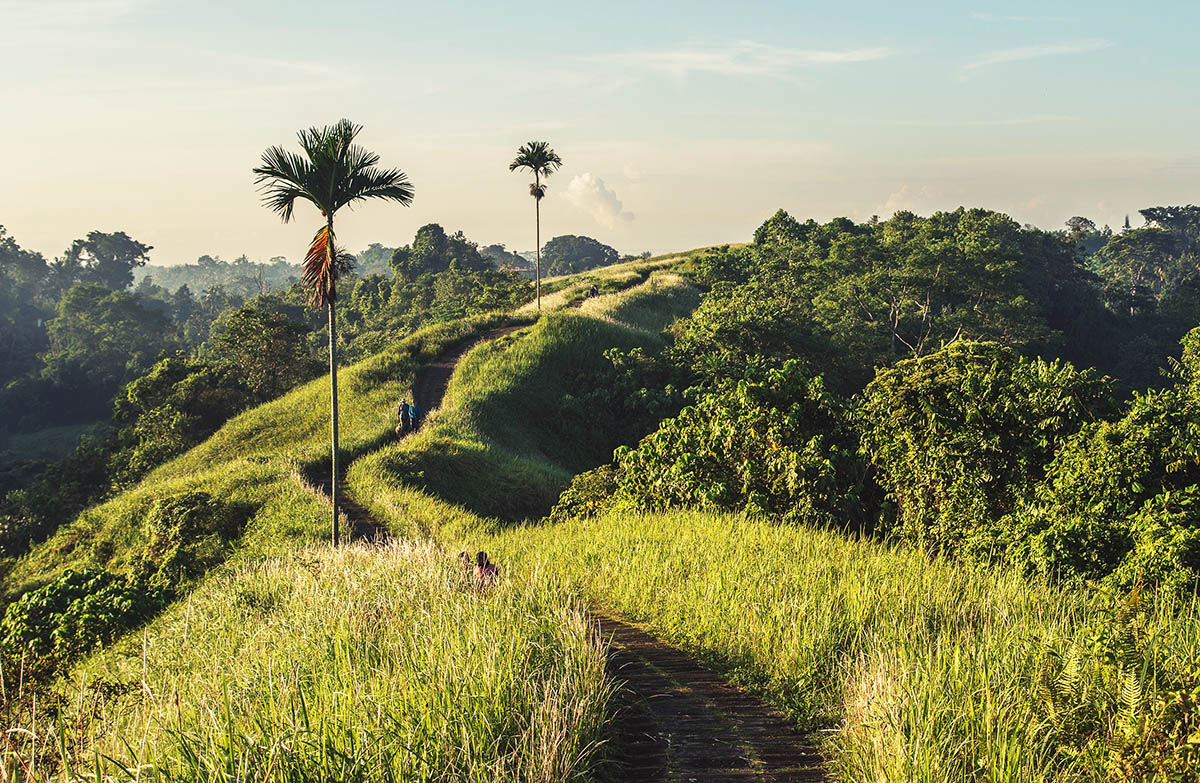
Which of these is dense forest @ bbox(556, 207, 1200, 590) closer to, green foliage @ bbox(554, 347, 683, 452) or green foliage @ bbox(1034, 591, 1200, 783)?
green foliage @ bbox(1034, 591, 1200, 783)

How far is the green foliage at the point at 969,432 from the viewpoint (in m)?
11.8

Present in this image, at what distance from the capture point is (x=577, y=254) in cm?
14800

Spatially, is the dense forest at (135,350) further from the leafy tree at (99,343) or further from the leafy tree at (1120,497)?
the leafy tree at (1120,497)

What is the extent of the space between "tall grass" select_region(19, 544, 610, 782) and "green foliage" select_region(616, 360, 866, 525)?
281 inches

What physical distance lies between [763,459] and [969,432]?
147 inches

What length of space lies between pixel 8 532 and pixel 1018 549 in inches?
1271

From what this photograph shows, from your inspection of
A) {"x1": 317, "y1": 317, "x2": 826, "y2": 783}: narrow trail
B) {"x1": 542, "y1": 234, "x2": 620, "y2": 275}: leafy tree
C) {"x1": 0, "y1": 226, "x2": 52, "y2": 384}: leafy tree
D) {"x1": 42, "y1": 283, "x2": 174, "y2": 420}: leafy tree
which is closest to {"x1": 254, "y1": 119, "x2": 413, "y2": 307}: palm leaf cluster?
{"x1": 317, "y1": 317, "x2": 826, "y2": 783}: narrow trail

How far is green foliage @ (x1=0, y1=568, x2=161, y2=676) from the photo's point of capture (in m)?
Result: 13.0

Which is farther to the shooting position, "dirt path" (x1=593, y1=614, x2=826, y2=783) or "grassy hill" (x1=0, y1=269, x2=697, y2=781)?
"dirt path" (x1=593, y1=614, x2=826, y2=783)

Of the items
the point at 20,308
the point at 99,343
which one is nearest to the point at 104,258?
the point at 20,308

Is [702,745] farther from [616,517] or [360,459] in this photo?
[360,459]

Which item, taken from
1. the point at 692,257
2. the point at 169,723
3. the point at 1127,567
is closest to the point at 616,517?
the point at 1127,567

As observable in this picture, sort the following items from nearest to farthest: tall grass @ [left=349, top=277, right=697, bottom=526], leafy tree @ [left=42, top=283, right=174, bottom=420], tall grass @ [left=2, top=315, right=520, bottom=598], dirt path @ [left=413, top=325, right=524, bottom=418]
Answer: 1. tall grass @ [left=2, top=315, right=520, bottom=598]
2. tall grass @ [left=349, top=277, right=697, bottom=526]
3. dirt path @ [left=413, top=325, right=524, bottom=418]
4. leafy tree @ [left=42, top=283, right=174, bottom=420]

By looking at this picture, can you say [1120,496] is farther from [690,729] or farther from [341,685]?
[341,685]
